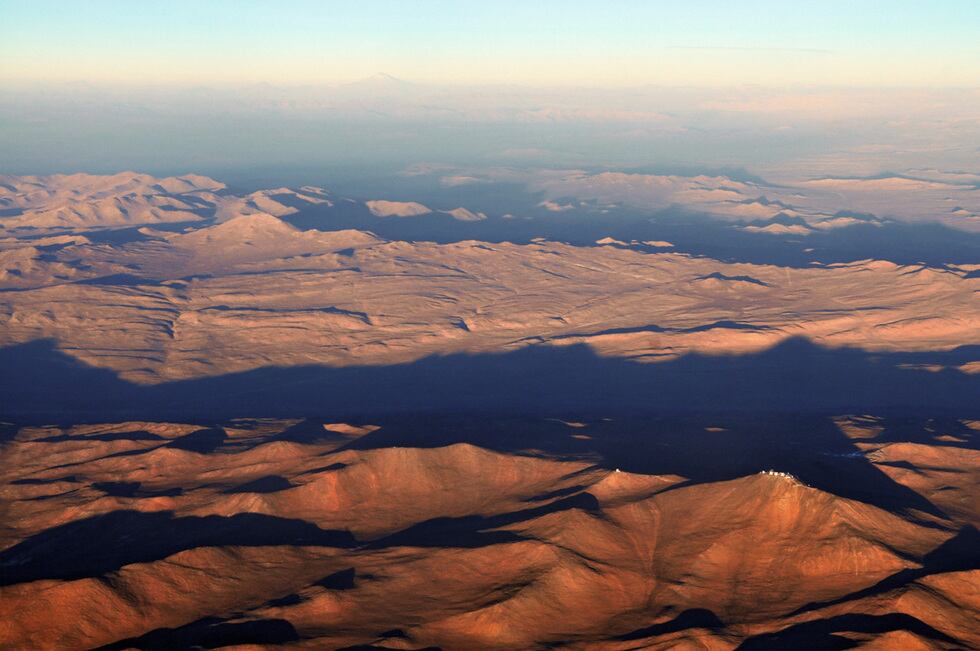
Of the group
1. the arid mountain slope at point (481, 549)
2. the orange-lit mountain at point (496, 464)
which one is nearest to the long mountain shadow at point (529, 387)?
the orange-lit mountain at point (496, 464)

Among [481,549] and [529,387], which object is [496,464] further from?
[529,387]

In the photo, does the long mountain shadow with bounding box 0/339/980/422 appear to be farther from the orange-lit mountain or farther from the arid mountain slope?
the arid mountain slope

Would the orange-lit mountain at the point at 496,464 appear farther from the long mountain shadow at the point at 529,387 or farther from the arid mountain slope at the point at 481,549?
the long mountain shadow at the point at 529,387

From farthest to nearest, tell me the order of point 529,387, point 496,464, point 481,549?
1. point 529,387
2. point 496,464
3. point 481,549

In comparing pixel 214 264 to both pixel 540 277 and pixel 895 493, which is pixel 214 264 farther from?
pixel 895 493

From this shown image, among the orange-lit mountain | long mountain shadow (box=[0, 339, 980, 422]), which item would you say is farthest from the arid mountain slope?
long mountain shadow (box=[0, 339, 980, 422])

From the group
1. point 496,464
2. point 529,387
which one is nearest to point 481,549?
point 496,464

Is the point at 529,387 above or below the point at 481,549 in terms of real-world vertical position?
below

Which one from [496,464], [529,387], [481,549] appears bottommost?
[529,387]
